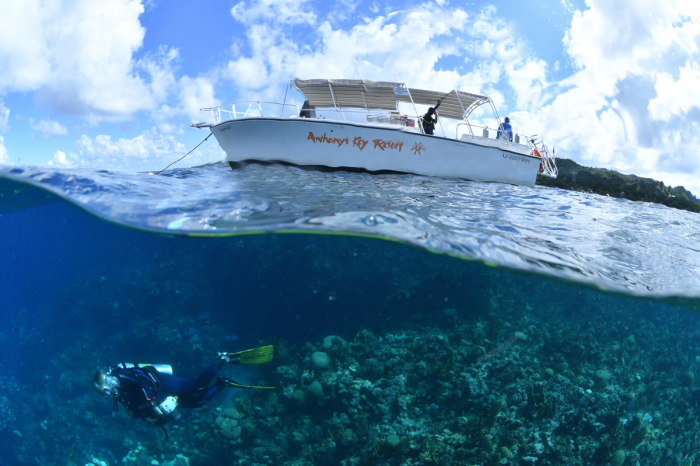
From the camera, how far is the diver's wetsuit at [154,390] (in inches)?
208

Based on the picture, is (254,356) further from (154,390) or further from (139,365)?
(139,365)

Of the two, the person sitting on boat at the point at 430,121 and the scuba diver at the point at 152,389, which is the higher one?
the person sitting on boat at the point at 430,121

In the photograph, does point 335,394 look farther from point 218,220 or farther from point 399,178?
point 399,178

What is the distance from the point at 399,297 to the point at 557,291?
167 inches

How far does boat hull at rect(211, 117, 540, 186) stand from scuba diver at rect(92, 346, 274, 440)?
7326 mm

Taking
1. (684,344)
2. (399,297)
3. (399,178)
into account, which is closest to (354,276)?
(399,297)

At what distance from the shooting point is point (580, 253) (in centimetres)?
589

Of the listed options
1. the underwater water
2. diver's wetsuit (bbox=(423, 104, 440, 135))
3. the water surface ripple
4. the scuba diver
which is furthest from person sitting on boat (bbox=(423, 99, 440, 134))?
the scuba diver

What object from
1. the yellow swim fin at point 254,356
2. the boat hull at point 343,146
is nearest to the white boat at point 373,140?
the boat hull at point 343,146

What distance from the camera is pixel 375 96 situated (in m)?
13.0

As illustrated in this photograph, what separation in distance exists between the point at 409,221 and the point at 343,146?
6275mm

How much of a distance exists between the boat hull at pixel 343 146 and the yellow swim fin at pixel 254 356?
640cm

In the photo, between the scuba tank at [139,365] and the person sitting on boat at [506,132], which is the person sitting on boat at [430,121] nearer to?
the person sitting on boat at [506,132]

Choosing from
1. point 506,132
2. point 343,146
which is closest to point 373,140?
point 343,146
